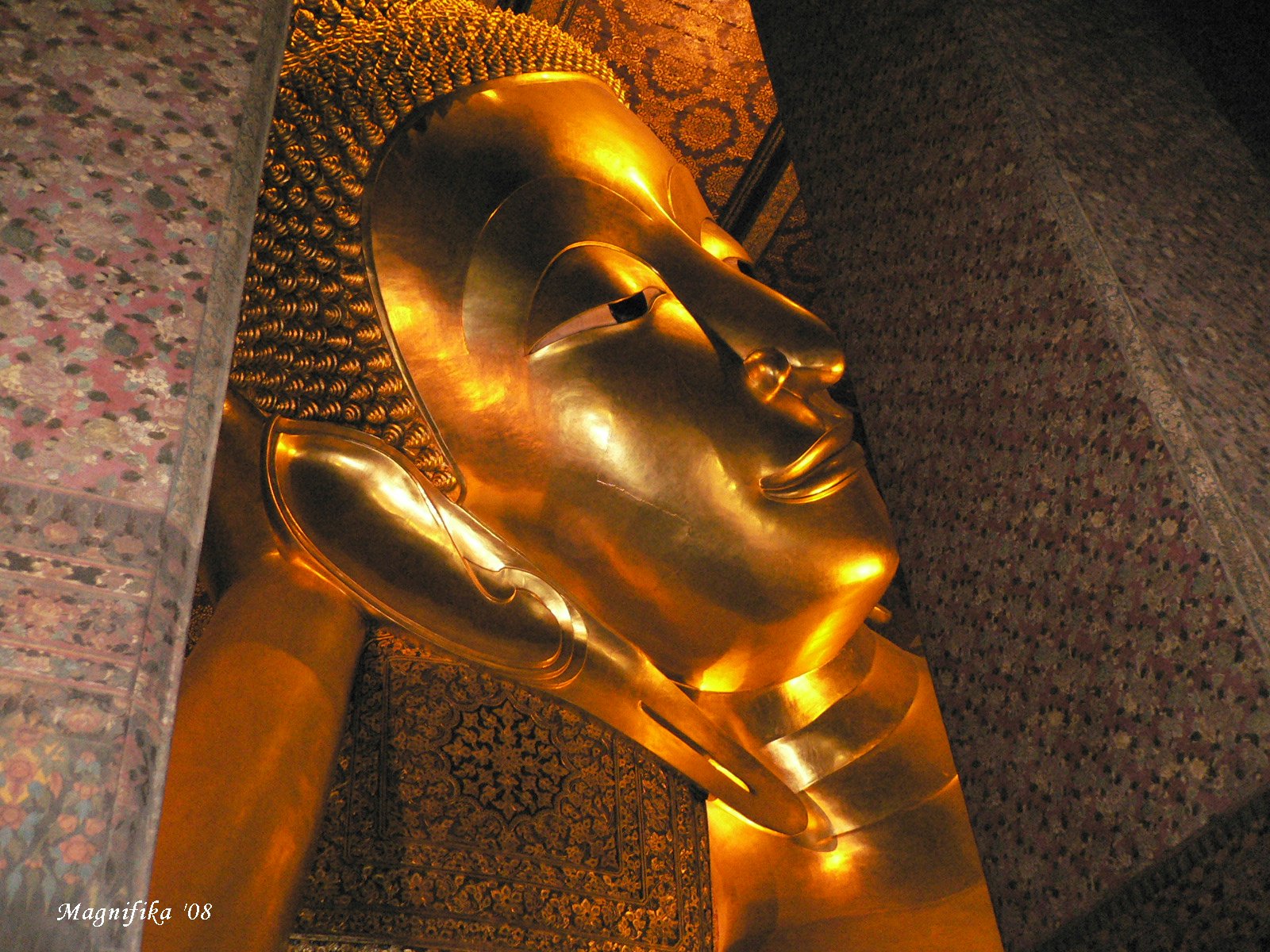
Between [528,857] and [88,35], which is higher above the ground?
[88,35]

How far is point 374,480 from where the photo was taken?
4.78 feet

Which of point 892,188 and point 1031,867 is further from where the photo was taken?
point 892,188

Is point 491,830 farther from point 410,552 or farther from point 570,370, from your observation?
point 570,370

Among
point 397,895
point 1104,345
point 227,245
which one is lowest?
point 397,895

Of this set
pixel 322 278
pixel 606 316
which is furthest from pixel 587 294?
pixel 322 278

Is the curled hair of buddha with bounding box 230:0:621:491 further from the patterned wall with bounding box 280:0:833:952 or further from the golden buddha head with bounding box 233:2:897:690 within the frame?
the patterned wall with bounding box 280:0:833:952

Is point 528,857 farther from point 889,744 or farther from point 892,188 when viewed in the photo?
point 892,188

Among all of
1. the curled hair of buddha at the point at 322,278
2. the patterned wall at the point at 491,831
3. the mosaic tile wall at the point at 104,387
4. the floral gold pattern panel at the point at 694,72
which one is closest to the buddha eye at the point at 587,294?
the curled hair of buddha at the point at 322,278

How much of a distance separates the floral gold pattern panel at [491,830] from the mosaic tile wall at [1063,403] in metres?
A: 0.70

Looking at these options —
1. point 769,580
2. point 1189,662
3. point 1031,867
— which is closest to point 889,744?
point 769,580

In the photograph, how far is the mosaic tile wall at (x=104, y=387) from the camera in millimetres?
553

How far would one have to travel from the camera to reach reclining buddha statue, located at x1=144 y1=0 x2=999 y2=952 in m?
1.46

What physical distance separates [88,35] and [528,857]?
1140 mm

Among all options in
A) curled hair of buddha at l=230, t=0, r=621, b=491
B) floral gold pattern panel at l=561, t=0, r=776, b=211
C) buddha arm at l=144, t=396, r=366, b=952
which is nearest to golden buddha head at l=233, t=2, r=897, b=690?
curled hair of buddha at l=230, t=0, r=621, b=491
